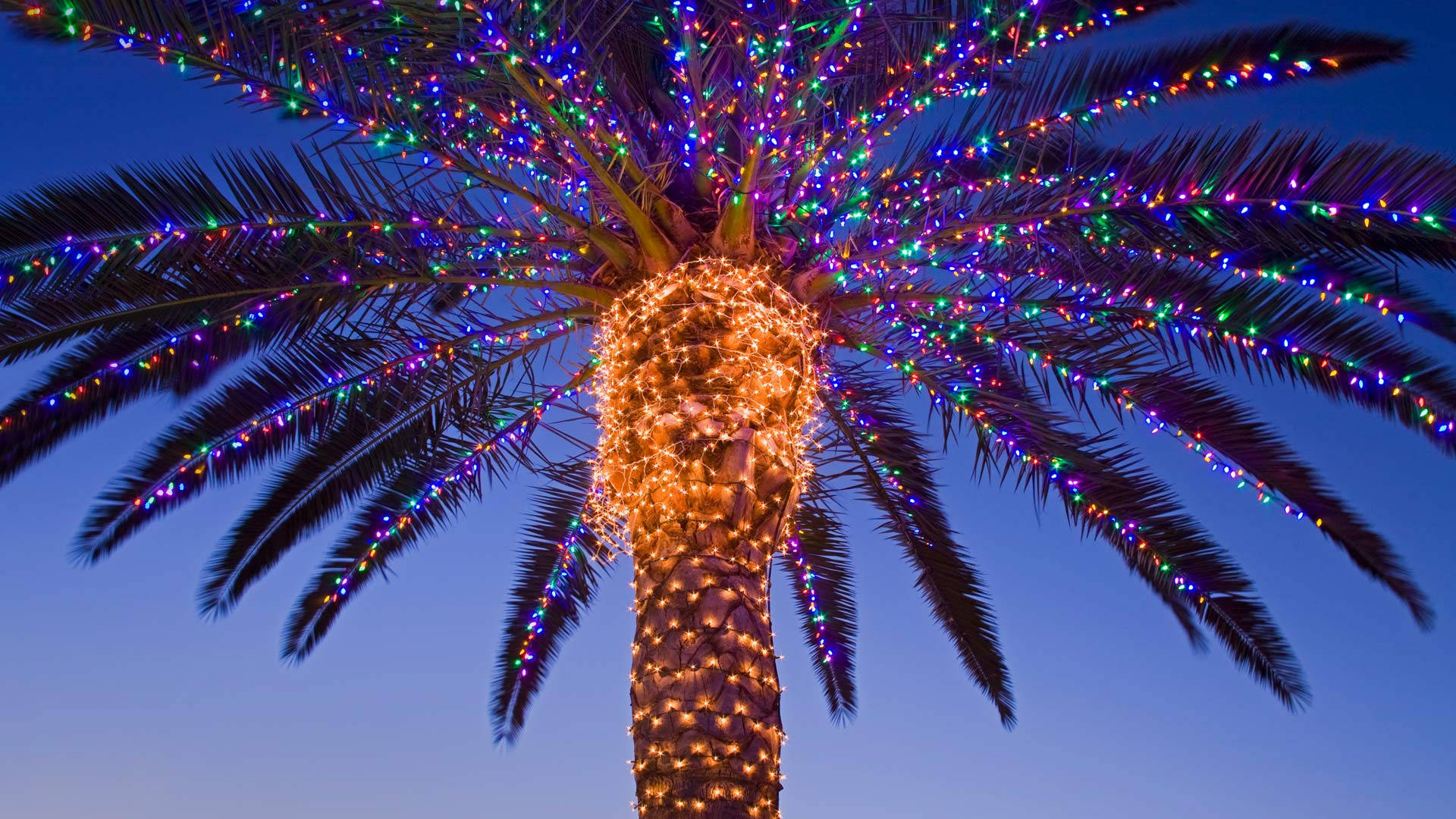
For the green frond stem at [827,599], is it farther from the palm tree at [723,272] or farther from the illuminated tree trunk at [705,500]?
the illuminated tree trunk at [705,500]

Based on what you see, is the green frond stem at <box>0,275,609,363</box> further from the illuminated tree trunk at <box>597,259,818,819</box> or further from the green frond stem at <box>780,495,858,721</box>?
the green frond stem at <box>780,495,858,721</box>

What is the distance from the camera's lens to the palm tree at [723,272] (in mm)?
5242

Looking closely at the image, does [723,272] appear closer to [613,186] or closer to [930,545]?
[613,186]

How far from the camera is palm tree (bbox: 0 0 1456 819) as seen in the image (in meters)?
5.24

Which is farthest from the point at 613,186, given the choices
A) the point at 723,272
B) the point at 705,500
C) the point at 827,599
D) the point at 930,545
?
the point at 827,599

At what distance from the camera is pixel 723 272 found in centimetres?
581

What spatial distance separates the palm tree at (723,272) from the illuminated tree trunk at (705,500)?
0.06ft

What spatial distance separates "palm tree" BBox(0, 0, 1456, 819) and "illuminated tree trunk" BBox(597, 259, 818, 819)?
18mm

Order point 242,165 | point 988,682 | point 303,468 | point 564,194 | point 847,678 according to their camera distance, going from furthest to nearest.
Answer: point 847,678 → point 988,682 → point 303,468 → point 564,194 → point 242,165

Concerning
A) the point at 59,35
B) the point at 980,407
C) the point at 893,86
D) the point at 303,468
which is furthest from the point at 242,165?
the point at 980,407

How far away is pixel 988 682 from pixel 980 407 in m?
2.61

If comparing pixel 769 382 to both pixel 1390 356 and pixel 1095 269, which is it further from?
pixel 1390 356

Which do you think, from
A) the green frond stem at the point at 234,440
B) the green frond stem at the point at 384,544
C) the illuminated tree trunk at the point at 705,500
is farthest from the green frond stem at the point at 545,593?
the illuminated tree trunk at the point at 705,500

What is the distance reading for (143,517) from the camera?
7.33 metres
